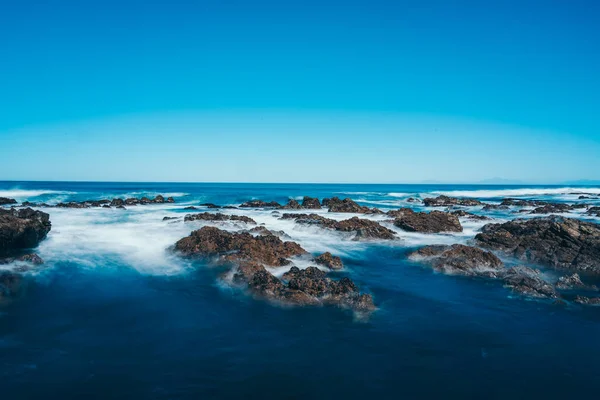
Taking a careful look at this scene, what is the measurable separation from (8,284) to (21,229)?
172 inches

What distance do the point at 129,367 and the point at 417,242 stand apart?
1398cm

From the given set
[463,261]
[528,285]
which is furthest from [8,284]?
[528,285]

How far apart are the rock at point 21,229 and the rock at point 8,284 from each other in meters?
2.52

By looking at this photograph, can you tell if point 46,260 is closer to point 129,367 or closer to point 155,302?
point 155,302

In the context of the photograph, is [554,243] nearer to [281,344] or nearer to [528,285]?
[528,285]

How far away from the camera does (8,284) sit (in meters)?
10.2

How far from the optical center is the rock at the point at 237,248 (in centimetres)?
1273

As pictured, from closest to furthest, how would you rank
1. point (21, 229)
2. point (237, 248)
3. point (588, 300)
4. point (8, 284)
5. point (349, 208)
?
point (588, 300), point (8, 284), point (237, 248), point (21, 229), point (349, 208)

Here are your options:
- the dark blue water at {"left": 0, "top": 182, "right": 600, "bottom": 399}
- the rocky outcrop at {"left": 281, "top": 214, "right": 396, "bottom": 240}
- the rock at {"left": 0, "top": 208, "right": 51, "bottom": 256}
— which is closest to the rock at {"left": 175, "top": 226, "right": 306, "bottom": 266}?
the dark blue water at {"left": 0, "top": 182, "right": 600, "bottom": 399}

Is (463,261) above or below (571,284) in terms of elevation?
above

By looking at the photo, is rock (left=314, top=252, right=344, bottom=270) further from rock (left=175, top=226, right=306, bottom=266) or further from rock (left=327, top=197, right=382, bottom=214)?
rock (left=327, top=197, right=382, bottom=214)

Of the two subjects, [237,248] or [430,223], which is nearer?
[237,248]

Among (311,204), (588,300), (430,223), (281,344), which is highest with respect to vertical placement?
(311,204)

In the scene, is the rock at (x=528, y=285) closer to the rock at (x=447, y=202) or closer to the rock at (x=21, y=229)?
the rock at (x=21, y=229)
